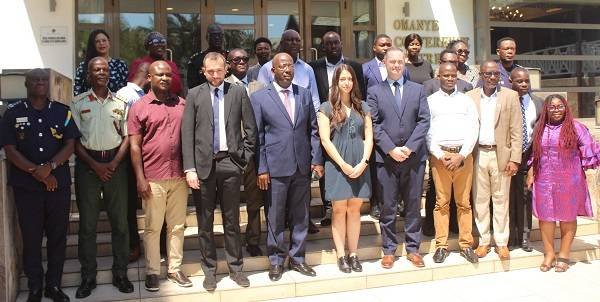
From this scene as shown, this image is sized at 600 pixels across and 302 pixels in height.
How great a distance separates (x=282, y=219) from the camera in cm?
477

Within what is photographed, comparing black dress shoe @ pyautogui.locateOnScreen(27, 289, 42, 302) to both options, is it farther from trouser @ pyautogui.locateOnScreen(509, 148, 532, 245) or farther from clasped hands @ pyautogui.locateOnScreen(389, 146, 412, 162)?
trouser @ pyautogui.locateOnScreen(509, 148, 532, 245)

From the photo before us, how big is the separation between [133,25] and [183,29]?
87 cm

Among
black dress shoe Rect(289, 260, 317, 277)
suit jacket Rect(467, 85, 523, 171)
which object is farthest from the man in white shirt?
black dress shoe Rect(289, 260, 317, 277)

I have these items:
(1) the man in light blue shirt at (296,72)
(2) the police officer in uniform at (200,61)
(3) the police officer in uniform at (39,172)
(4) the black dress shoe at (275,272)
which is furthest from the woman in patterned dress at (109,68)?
(4) the black dress shoe at (275,272)

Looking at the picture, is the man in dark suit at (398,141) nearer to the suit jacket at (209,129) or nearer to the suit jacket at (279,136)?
the suit jacket at (279,136)

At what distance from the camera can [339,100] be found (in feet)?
15.9

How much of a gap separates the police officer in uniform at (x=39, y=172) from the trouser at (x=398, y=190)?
109 inches

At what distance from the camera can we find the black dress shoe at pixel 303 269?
479cm

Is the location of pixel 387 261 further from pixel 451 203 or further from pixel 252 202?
pixel 252 202

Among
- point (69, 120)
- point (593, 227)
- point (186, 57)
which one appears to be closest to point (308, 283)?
point (69, 120)

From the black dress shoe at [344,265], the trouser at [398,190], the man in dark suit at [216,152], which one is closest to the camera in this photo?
the man in dark suit at [216,152]

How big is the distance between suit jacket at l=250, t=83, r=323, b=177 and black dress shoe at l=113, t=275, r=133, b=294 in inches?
57.4

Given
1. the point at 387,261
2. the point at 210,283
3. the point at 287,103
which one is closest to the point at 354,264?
the point at 387,261

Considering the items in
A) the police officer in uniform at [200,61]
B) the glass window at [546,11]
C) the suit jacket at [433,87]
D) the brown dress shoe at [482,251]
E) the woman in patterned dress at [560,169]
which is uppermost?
the glass window at [546,11]
